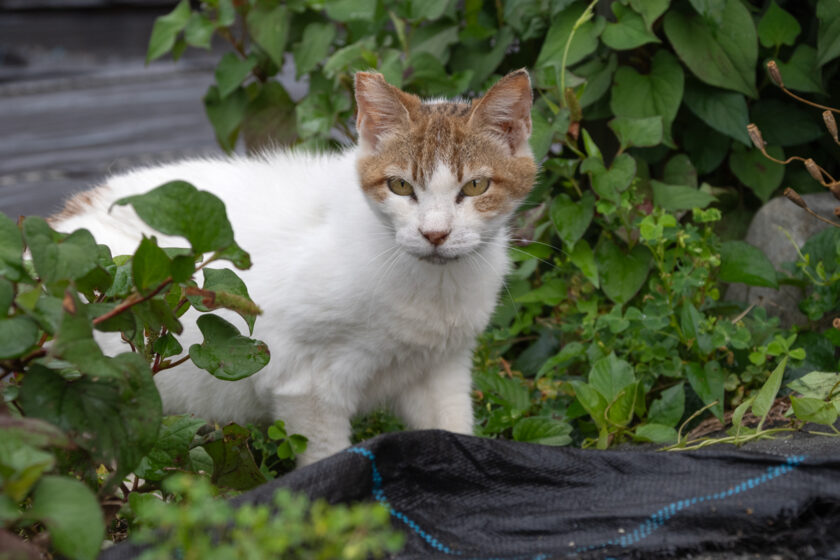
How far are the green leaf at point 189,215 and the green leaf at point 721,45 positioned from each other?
6.10ft

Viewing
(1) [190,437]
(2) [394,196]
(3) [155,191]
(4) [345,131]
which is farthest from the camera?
(4) [345,131]

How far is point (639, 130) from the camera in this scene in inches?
107

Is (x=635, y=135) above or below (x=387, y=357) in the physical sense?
above

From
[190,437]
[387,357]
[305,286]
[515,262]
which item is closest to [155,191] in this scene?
[190,437]

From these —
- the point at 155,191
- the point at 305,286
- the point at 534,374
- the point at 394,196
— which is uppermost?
the point at 155,191

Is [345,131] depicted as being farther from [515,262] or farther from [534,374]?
[534,374]

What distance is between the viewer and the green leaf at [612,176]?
2.69 m

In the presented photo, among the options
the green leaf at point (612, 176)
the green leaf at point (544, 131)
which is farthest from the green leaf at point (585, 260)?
the green leaf at point (544, 131)

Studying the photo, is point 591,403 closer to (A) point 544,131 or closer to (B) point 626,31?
(A) point 544,131

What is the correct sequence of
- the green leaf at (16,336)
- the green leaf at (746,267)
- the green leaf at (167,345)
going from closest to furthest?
1. the green leaf at (16,336)
2. the green leaf at (167,345)
3. the green leaf at (746,267)

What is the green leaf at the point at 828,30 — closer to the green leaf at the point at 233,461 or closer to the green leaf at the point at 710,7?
the green leaf at the point at 710,7

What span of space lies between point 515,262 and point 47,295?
1.99 metres

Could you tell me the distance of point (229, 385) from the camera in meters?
2.42

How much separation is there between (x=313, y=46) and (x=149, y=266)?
222cm
